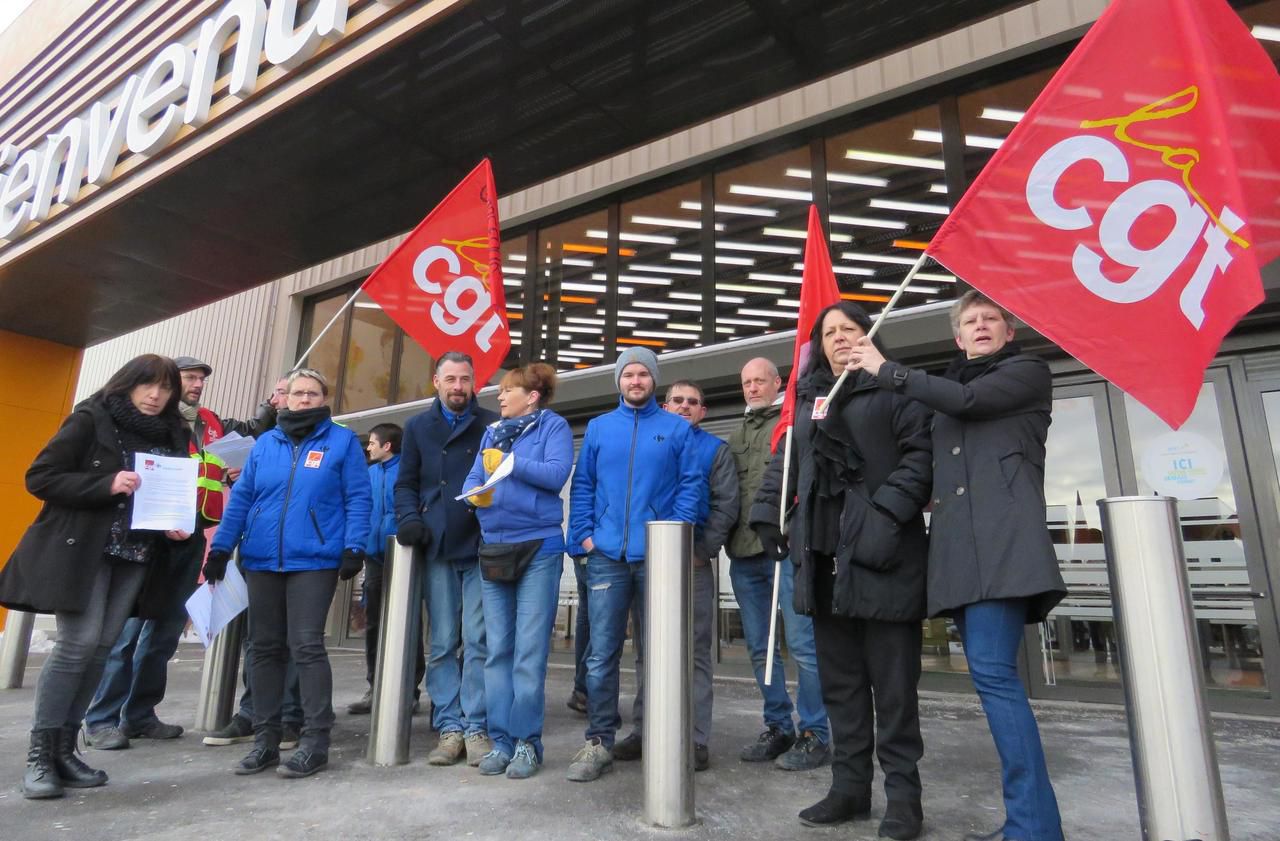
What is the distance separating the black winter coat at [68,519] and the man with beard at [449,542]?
1259mm

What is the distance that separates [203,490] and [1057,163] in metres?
4.36

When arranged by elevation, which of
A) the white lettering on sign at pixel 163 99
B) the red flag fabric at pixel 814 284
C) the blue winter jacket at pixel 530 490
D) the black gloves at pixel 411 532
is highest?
the white lettering on sign at pixel 163 99

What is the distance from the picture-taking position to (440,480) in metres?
3.83

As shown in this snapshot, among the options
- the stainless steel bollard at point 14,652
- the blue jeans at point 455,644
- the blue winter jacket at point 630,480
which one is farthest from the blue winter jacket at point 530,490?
the stainless steel bollard at point 14,652

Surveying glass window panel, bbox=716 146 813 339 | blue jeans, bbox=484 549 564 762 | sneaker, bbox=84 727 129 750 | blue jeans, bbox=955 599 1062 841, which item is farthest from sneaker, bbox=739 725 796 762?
glass window panel, bbox=716 146 813 339

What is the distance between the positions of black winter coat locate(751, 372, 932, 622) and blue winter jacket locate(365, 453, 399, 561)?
9.98 feet

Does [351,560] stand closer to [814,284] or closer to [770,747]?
[770,747]

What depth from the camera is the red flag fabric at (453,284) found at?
4965 mm

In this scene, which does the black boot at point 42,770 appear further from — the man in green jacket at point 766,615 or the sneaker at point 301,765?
the man in green jacket at point 766,615

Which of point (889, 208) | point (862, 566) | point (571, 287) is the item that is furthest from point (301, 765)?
point (571, 287)

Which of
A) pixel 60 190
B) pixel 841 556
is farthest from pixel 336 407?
pixel 841 556

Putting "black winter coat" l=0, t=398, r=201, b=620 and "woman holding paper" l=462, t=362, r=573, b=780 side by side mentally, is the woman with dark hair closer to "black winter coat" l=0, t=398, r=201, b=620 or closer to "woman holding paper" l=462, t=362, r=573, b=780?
"black winter coat" l=0, t=398, r=201, b=620

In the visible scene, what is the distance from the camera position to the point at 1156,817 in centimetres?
199

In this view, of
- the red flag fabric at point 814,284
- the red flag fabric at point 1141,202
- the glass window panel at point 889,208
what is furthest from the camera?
the glass window panel at point 889,208
